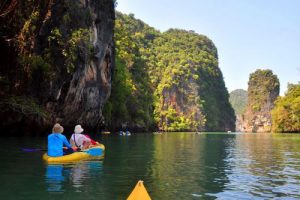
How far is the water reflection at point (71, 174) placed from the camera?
Answer: 412 inches

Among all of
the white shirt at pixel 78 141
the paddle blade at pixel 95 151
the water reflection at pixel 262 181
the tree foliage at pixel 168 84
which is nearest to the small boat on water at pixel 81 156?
the paddle blade at pixel 95 151

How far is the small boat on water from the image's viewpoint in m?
15.2

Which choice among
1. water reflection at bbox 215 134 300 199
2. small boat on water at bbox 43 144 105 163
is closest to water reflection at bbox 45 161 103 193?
small boat on water at bbox 43 144 105 163

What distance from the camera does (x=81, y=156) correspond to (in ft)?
54.5

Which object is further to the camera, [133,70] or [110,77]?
[133,70]

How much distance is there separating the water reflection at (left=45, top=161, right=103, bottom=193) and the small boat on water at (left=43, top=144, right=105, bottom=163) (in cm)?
39

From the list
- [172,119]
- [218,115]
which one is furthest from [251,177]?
[218,115]

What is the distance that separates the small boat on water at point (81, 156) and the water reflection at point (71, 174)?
0.39 m

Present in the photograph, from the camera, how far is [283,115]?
104250mm

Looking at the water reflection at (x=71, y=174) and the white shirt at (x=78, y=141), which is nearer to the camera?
the water reflection at (x=71, y=174)

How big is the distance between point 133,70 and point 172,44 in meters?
115

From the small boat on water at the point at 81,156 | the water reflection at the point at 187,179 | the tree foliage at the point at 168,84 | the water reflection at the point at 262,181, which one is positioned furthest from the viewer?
the tree foliage at the point at 168,84

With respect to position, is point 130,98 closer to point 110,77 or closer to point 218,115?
point 110,77

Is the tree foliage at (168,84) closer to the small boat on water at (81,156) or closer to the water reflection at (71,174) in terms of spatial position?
the small boat on water at (81,156)
